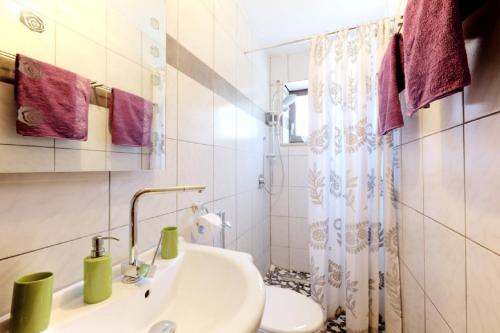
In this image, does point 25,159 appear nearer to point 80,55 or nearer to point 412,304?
point 80,55

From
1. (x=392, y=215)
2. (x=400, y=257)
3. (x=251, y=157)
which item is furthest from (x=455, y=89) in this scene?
(x=251, y=157)

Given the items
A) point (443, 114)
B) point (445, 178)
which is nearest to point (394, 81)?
point (443, 114)

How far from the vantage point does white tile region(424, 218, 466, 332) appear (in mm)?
708

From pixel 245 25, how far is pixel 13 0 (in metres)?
1.64

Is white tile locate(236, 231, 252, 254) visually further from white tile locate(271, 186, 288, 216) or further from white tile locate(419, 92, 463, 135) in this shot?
white tile locate(419, 92, 463, 135)

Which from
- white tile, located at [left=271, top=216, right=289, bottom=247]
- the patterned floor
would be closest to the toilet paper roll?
the patterned floor

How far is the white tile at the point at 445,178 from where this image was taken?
71 cm

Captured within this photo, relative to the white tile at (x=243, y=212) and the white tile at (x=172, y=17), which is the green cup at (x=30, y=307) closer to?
the white tile at (x=172, y=17)

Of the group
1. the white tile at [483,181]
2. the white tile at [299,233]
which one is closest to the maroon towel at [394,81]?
the white tile at [483,181]

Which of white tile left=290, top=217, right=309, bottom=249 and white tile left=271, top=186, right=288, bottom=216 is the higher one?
white tile left=271, top=186, right=288, bottom=216

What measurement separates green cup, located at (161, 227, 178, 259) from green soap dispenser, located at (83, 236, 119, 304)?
9.8 inches

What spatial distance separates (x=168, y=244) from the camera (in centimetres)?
84

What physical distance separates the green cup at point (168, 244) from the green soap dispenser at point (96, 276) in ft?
0.82

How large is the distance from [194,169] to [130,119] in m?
0.43
